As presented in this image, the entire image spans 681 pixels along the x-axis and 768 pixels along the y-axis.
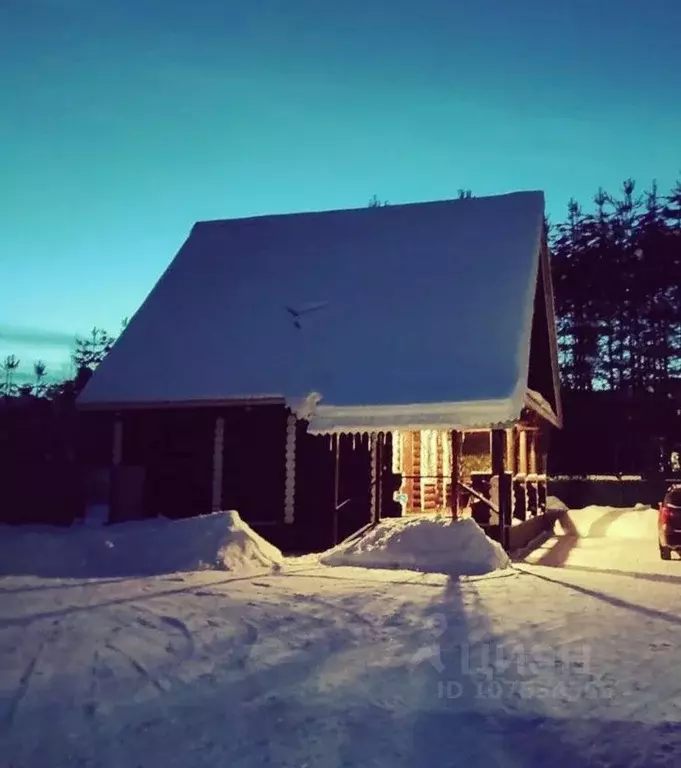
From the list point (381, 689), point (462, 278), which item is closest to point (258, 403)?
point (462, 278)

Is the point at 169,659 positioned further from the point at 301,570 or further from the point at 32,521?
the point at 32,521

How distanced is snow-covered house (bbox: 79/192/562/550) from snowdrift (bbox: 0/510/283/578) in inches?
111

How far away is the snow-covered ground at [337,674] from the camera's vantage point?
4445 mm

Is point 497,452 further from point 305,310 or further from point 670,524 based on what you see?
point 305,310

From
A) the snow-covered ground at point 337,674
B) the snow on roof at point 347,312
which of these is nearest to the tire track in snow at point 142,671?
the snow-covered ground at point 337,674

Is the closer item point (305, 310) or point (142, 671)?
point (142, 671)

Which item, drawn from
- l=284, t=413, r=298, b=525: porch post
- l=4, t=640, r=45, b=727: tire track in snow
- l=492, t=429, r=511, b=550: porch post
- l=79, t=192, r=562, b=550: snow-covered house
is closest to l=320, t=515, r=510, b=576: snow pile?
l=79, t=192, r=562, b=550: snow-covered house

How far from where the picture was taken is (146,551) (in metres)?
12.5

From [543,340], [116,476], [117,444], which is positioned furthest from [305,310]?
[543,340]

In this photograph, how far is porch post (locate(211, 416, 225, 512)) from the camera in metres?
16.1

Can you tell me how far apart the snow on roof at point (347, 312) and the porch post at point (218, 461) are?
955mm

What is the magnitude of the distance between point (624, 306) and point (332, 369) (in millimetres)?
21667

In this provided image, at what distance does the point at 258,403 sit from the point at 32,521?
6785mm

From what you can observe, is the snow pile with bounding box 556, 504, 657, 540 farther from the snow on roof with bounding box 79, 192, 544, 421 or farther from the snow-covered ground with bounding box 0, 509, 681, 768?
the snow-covered ground with bounding box 0, 509, 681, 768
